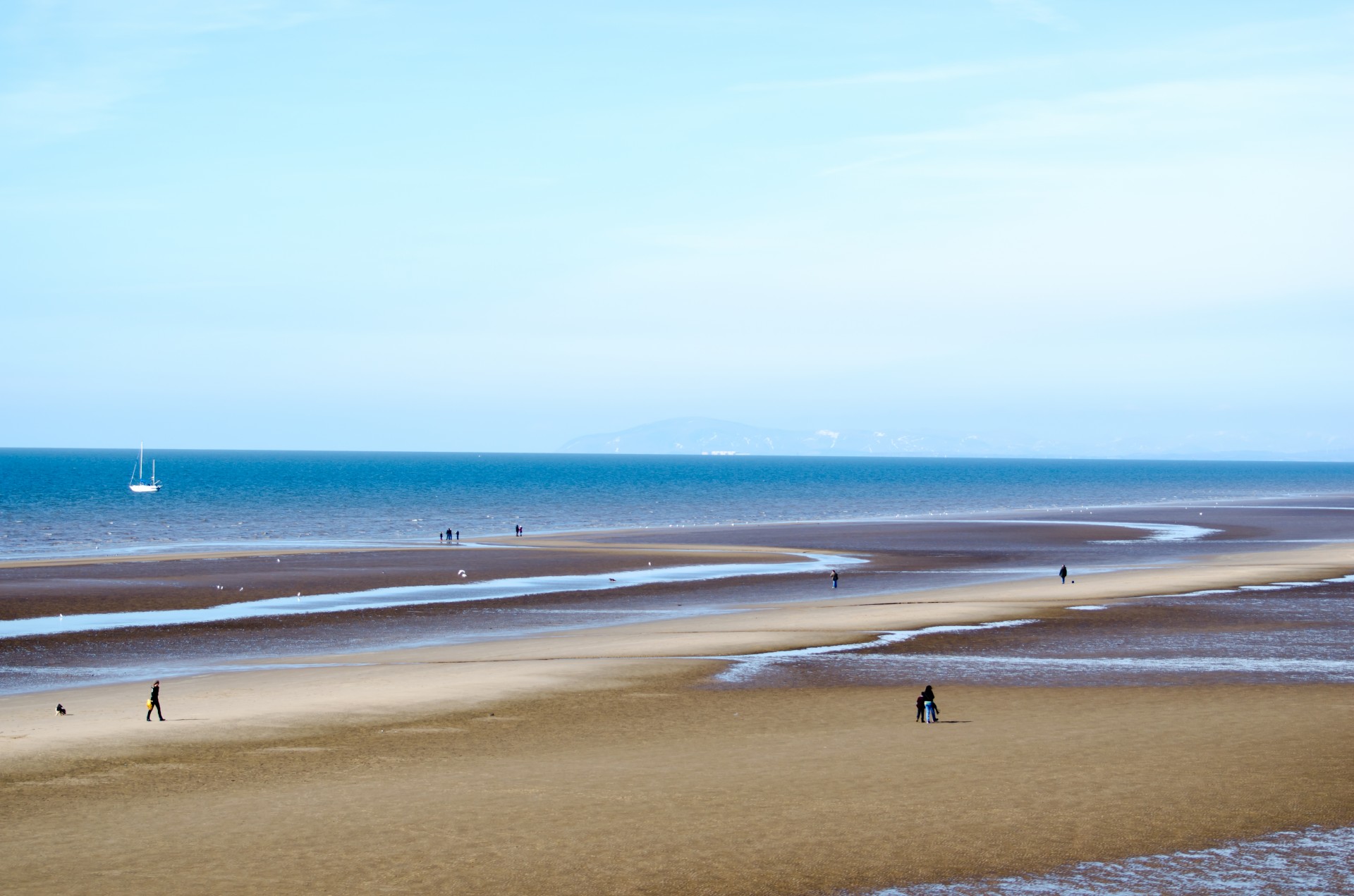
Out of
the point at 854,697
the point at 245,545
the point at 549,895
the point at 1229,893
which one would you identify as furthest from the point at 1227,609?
the point at 245,545

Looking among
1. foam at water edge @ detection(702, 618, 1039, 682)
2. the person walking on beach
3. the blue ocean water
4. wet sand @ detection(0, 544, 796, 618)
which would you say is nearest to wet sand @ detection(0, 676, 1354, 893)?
the person walking on beach

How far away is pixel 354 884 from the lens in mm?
17688

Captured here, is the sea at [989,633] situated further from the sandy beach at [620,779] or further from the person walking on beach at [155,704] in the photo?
the person walking on beach at [155,704]

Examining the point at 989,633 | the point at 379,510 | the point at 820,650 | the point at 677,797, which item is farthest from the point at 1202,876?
the point at 379,510

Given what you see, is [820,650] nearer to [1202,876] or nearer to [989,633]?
[989,633]

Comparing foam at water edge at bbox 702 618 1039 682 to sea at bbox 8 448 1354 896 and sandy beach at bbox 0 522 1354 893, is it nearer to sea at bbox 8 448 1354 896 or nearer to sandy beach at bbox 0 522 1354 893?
sea at bbox 8 448 1354 896

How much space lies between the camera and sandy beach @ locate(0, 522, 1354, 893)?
18703 millimetres

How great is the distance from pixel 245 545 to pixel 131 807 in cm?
6843

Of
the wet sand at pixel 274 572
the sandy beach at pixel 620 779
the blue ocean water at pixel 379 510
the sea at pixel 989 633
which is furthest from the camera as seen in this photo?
the blue ocean water at pixel 379 510

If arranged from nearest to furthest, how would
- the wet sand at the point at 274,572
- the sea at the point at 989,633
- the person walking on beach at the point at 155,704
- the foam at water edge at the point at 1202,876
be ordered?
1. the foam at water edge at the point at 1202,876
2. the sea at the point at 989,633
3. the person walking on beach at the point at 155,704
4. the wet sand at the point at 274,572

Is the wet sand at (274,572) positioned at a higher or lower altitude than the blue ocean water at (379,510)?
lower

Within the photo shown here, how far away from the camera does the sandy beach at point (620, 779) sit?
18.7 metres

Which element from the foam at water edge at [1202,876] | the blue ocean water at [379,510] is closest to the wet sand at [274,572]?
the blue ocean water at [379,510]

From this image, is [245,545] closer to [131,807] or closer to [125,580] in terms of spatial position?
[125,580]
